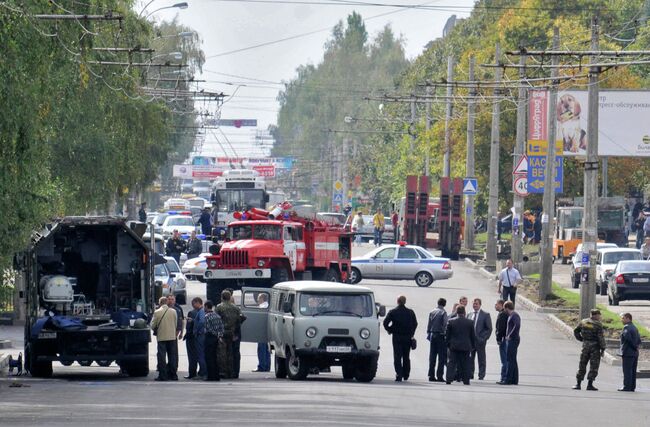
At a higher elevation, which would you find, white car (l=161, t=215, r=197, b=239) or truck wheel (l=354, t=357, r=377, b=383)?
white car (l=161, t=215, r=197, b=239)

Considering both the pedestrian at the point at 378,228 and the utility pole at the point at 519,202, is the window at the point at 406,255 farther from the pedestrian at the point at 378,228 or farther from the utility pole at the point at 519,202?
the pedestrian at the point at 378,228

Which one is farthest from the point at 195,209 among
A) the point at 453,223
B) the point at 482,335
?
the point at 482,335

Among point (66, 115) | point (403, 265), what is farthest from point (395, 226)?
point (66, 115)

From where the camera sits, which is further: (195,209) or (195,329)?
(195,209)

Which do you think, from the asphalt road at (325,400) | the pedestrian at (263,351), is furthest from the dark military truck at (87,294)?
the pedestrian at (263,351)

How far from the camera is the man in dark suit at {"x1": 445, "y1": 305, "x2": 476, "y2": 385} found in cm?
2867

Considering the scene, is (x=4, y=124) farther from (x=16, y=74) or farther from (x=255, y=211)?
(x=255, y=211)

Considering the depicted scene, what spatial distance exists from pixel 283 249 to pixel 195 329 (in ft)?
46.0

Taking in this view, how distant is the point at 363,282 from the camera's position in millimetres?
53188

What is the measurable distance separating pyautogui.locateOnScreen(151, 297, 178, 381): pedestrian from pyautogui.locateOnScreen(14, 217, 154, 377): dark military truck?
0.23 m

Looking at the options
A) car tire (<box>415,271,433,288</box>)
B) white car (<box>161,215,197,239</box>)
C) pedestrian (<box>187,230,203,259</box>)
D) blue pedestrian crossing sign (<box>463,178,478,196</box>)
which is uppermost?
blue pedestrian crossing sign (<box>463,178,478,196</box>)

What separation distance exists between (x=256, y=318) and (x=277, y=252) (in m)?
12.5

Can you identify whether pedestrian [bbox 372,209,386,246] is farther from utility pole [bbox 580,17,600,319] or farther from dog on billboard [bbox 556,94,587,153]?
utility pole [bbox 580,17,600,319]

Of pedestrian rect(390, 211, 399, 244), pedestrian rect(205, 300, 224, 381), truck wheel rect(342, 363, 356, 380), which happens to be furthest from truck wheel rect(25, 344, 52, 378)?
pedestrian rect(390, 211, 399, 244)
